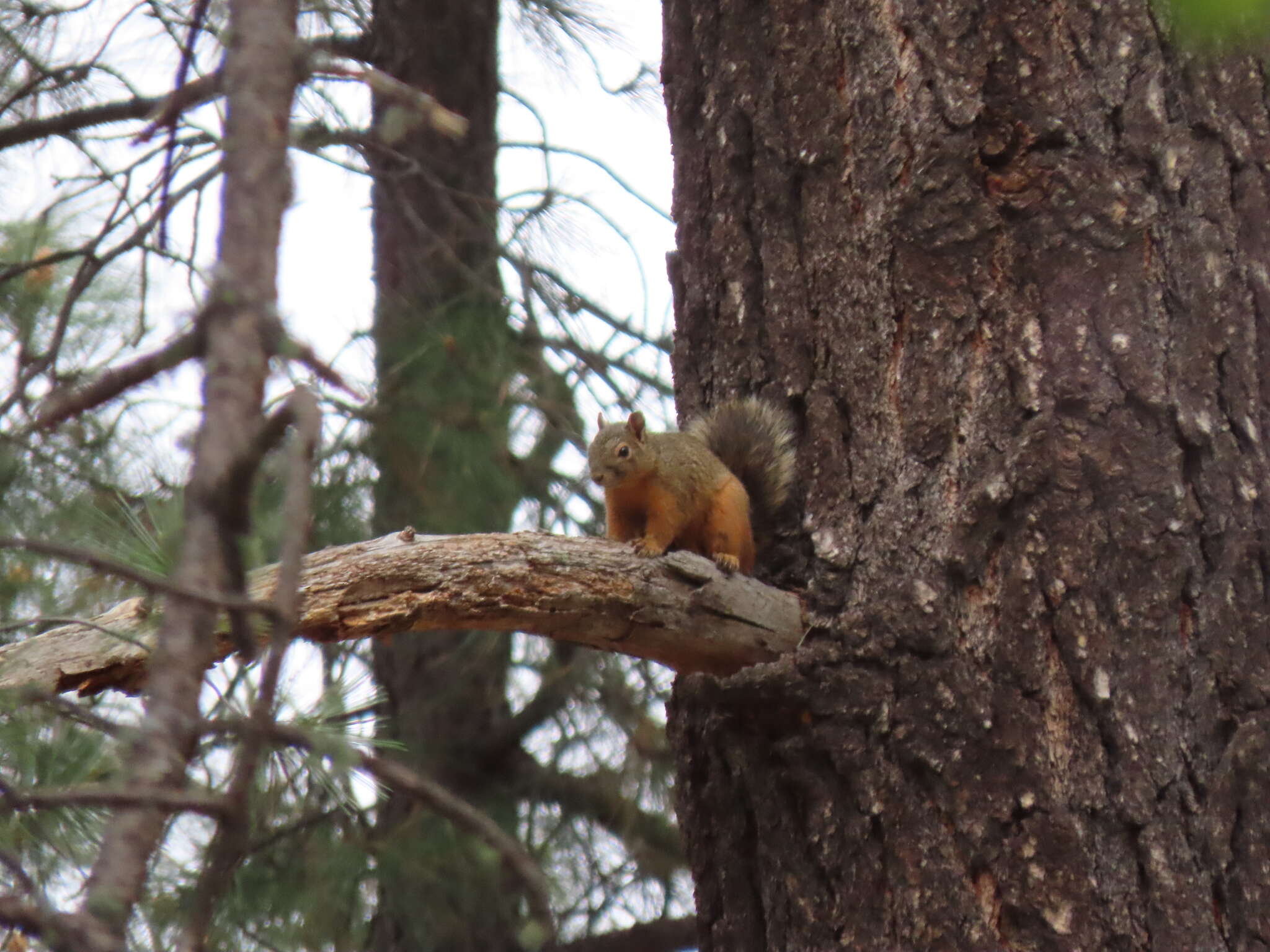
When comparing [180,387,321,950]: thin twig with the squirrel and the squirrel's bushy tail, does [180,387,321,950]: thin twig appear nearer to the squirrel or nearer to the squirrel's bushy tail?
the squirrel

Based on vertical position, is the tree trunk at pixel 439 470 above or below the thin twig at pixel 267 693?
above

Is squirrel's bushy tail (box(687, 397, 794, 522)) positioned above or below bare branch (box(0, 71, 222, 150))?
below

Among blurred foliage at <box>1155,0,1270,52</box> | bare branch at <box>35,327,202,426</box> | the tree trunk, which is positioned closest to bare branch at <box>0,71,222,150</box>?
the tree trunk

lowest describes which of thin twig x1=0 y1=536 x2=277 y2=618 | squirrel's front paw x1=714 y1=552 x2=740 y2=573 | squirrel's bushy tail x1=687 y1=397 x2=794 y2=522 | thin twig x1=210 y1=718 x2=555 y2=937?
thin twig x1=210 y1=718 x2=555 y2=937

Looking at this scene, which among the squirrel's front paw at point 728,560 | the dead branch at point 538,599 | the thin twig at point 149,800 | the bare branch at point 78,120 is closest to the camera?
the thin twig at point 149,800

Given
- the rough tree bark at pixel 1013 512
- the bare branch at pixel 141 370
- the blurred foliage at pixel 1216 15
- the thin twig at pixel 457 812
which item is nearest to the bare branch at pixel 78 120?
the rough tree bark at pixel 1013 512

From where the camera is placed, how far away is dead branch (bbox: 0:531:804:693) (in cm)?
142

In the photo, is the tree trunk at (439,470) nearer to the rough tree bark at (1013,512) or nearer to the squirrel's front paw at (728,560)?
the squirrel's front paw at (728,560)

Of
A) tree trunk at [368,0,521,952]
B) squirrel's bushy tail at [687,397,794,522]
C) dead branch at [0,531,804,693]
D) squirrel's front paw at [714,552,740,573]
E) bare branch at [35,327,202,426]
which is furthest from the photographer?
tree trunk at [368,0,521,952]

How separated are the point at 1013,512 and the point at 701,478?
2.16ft

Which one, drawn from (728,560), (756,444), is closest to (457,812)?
(756,444)

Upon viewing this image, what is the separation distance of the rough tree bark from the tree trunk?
60.4 inches

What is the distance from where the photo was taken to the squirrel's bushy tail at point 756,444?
1.74 metres

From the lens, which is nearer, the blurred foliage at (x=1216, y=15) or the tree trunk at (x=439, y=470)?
the blurred foliage at (x=1216, y=15)
